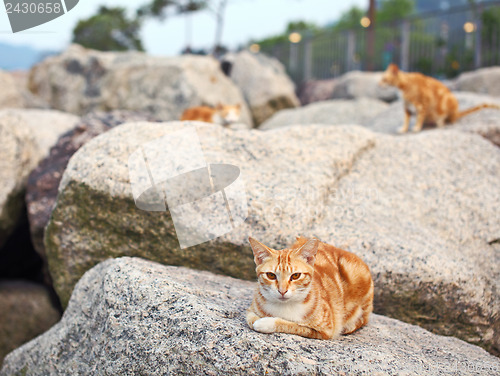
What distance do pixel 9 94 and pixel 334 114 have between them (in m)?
7.10

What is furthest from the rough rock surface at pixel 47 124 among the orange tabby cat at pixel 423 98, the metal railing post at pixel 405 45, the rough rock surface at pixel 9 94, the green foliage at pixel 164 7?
the green foliage at pixel 164 7

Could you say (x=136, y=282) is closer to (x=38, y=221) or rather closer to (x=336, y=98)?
(x=38, y=221)

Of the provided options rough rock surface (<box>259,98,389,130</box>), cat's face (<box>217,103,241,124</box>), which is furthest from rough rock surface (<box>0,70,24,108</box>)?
rough rock surface (<box>259,98,389,130</box>)

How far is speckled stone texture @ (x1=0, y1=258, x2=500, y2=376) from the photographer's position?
104 inches

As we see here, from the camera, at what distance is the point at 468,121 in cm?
711

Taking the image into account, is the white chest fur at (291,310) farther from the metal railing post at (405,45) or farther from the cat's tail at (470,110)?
the metal railing post at (405,45)

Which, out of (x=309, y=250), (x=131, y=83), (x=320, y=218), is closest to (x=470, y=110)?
(x=320, y=218)

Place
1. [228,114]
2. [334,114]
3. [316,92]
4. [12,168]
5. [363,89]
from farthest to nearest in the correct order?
1. [316,92]
2. [363,89]
3. [334,114]
4. [228,114]
5. [12,168]

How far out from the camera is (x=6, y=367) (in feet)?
13.1

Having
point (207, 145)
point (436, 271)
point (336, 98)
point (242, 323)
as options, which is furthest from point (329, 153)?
point (336, 98)

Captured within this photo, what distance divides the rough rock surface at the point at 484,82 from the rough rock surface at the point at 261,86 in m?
4.68

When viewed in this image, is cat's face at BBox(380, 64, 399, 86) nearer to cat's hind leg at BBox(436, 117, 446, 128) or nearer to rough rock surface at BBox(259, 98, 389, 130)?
cat's hind leg at BBox(436, 117, 446, 128)

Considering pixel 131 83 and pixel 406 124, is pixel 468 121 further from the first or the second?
pixel 131 83

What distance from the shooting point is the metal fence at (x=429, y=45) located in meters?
13.4
